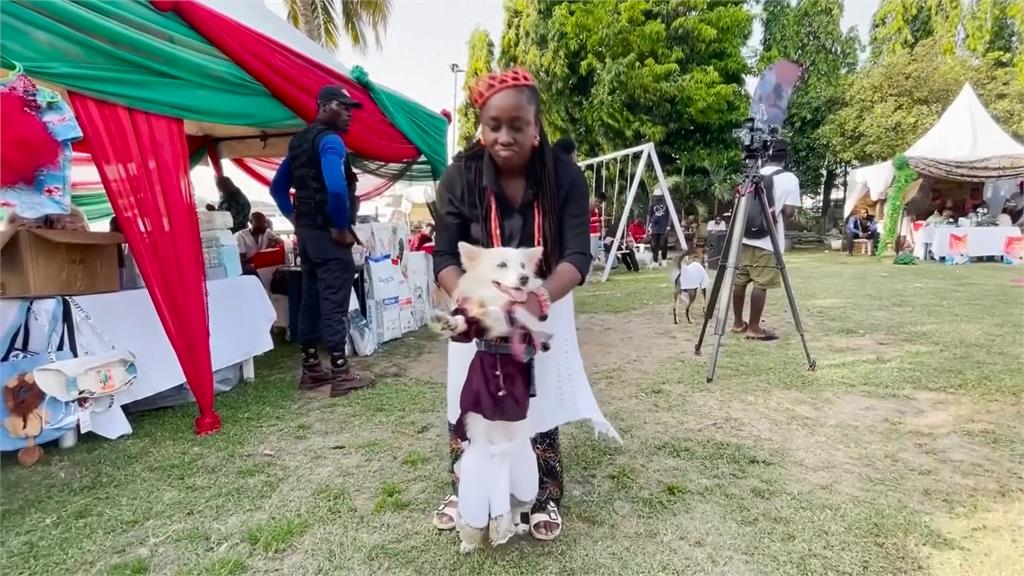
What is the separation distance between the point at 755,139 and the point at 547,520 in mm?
3269

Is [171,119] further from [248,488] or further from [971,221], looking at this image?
[971,221]

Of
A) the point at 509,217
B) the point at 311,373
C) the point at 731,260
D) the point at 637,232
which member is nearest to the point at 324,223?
the point at 311,373

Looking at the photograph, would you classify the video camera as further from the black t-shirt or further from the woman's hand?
the woman's hand

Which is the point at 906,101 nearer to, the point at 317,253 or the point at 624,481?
the point at 317,253

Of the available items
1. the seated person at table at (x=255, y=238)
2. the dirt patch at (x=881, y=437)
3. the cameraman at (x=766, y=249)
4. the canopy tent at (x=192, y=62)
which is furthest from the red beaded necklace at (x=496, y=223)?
the seated person at table at (x=255, y=238)

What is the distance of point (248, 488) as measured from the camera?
2529mm

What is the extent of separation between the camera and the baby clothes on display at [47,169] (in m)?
2.73

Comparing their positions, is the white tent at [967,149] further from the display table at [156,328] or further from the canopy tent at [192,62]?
the display table at [156,328]

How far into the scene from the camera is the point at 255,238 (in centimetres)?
634

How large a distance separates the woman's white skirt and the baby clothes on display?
8.03ft

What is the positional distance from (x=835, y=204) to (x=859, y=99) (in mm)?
6245

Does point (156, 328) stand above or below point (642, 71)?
below

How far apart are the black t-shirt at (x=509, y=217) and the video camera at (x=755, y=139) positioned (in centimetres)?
272

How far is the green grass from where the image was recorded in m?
1.99
